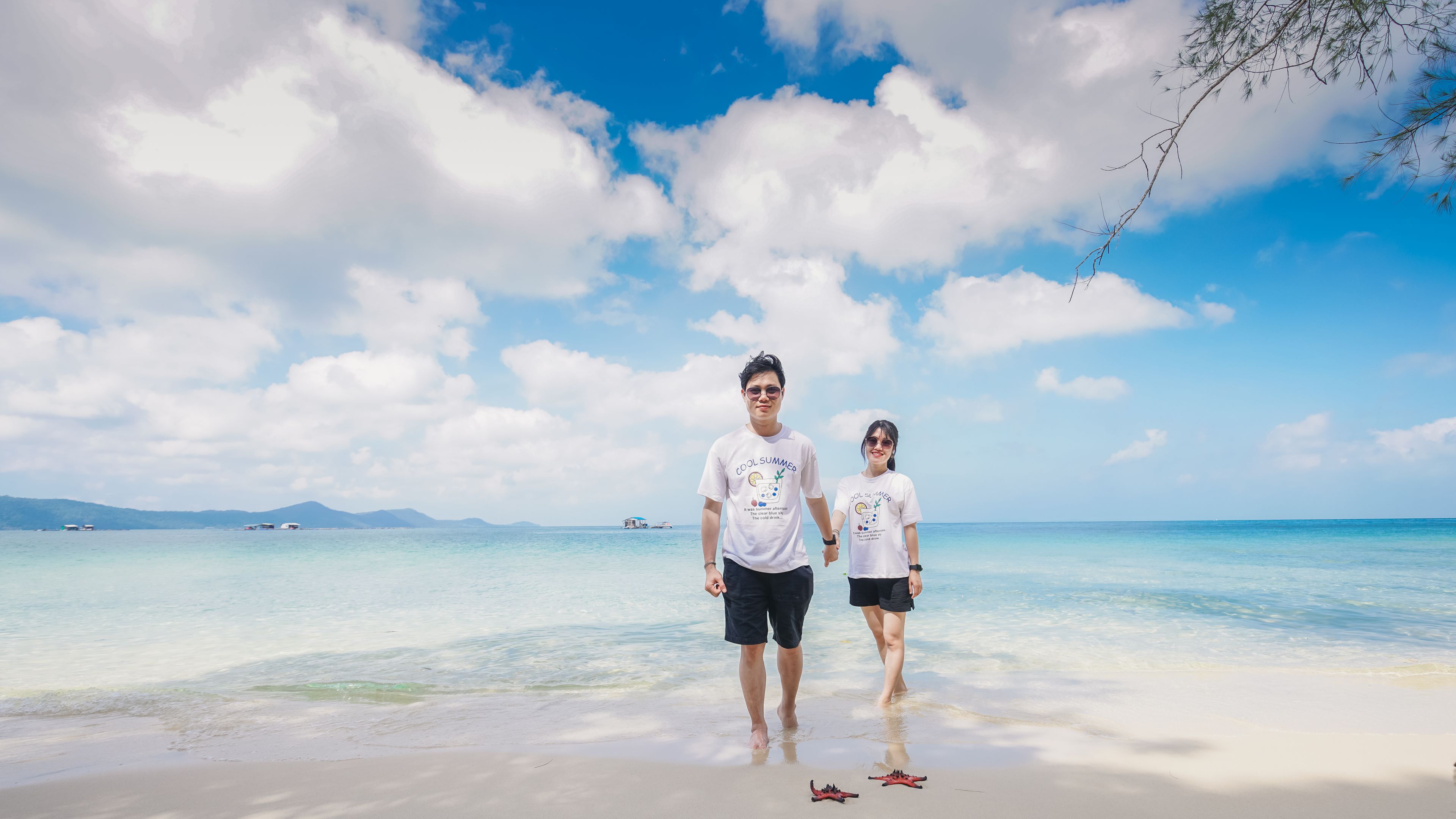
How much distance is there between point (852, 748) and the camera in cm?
361

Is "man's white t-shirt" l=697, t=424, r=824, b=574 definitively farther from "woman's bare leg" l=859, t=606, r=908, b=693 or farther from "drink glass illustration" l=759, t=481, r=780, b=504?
"woman's bare leg" l=859, t=606, r=908, b=693

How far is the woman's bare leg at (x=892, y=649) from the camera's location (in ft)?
14.8

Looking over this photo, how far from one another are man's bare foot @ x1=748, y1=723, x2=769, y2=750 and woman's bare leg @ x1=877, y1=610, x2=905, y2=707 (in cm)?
122

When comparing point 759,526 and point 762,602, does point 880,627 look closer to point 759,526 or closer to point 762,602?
point 762,602

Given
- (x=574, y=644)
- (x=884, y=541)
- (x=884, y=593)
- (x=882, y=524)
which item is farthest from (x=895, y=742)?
(x=574, y=644)

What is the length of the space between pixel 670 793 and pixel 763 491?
61.1 inches

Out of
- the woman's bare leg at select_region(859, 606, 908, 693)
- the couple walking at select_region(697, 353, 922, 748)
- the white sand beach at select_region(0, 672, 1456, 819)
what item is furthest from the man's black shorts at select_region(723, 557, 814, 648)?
the woman's bare leg at select_region(859, 606, 908, 693)

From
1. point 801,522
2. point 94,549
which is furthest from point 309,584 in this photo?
point 94,549

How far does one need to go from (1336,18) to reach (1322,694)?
4821mm

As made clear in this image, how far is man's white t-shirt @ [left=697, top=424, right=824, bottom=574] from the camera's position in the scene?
3.58 metres

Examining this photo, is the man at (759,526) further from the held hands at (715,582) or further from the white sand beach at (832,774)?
the white sand beach at (832,774)

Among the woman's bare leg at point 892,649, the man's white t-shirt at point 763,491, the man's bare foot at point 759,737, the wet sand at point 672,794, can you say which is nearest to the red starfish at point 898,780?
the wet sand at point 672,794

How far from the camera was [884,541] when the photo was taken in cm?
444

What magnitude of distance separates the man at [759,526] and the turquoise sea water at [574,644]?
2.44 ft
